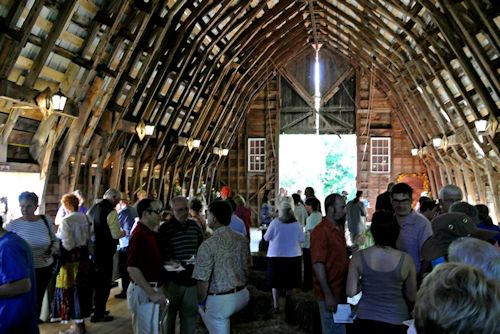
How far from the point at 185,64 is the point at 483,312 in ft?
40.1

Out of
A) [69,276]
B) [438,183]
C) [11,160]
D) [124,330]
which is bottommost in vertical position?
[124,330]

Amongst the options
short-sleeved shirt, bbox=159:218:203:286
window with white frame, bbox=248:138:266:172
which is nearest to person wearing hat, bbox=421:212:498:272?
short-sleeved shirt, bbox=159:218:203:286

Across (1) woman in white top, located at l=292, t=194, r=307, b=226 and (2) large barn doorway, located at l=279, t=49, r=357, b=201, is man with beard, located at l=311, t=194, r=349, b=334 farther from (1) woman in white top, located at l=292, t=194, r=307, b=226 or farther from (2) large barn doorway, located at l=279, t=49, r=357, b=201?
(2) large barn doorway, located at l=279, t=49, r=357, b=201

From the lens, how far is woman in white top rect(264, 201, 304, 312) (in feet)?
25.5

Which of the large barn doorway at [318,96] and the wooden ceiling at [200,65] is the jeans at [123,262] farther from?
the large barn doorway at [318,96]

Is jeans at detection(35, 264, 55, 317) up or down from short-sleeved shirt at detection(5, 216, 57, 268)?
down

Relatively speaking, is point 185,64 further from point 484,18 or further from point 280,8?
point 484,18

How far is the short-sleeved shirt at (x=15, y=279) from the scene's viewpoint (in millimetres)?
3424

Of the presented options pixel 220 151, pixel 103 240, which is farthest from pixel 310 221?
pixel 220 151

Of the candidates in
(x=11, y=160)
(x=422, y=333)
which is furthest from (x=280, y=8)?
(x=422, y=333)

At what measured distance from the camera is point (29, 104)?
28.7 ft

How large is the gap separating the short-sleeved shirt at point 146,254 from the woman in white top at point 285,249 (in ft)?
10.00

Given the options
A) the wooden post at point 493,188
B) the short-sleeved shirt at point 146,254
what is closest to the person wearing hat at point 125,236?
the short-sleeved shirt at point 146,254

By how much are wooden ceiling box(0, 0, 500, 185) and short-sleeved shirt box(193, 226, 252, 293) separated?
4.78m
